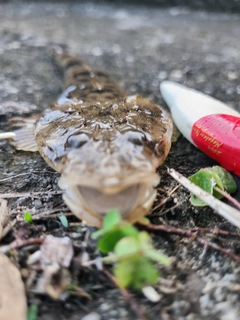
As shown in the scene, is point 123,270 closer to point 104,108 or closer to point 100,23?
point 104,108

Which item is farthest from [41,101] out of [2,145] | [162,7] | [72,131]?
[162,7]

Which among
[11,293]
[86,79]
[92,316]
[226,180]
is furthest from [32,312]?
[86,79]

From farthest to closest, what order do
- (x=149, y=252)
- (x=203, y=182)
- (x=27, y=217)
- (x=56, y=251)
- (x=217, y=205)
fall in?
(x=203, y=182) < (x=27, y=217) < (x=217, y=205) < (x=56, y=251) < (x=149, y=252)

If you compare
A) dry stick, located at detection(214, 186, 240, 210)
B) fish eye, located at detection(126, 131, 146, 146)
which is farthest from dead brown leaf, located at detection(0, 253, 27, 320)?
dry stick, located at detection(214, 186, 240, 210)

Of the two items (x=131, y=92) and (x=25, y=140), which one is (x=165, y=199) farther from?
(x=131, y=92)

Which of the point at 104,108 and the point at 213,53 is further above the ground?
the point at 104,108
